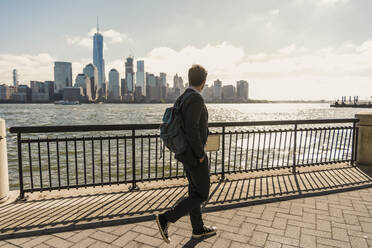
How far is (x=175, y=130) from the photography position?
2994 mm

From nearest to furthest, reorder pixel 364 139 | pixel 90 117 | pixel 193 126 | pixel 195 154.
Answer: pixel 193 126 < pixel 195 154 < pixel 364 139 < pixel 90 117

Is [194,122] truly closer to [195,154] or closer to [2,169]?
[195,154]

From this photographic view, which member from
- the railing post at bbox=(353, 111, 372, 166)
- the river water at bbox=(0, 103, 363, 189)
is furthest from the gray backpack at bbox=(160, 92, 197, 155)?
the river water at bbox=(0, 103, 363, 189)

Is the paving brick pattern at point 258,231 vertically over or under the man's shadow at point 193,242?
over

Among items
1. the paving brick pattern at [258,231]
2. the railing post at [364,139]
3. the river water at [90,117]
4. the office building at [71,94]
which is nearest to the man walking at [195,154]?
the paving brick pattern at [258,231]

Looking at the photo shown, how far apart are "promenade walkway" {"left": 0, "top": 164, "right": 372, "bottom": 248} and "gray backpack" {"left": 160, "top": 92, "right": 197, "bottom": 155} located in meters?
1.29

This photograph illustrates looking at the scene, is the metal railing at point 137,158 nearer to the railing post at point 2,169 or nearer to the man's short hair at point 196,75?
the railing post at point 2,169

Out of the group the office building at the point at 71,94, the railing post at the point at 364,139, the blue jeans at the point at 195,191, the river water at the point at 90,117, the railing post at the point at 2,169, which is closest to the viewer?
the blue jeans at the point at 195,191

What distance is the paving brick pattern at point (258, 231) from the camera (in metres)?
3.30

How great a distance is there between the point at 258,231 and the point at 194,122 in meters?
1.88

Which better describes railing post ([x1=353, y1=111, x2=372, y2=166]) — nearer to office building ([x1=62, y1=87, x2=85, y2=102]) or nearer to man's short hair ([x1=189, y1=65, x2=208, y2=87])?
man's short hair ([x1=189, y1=65, x2=208, y2=87])

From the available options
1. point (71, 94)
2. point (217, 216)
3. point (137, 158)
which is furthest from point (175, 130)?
point (71, 94)

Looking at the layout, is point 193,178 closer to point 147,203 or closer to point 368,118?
point 147,203

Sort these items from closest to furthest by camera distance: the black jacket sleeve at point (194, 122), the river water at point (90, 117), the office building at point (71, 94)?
the black jacket sleeve at point (194, 122) < the river water at point (90, 117) < the office building at point (71, 94)
